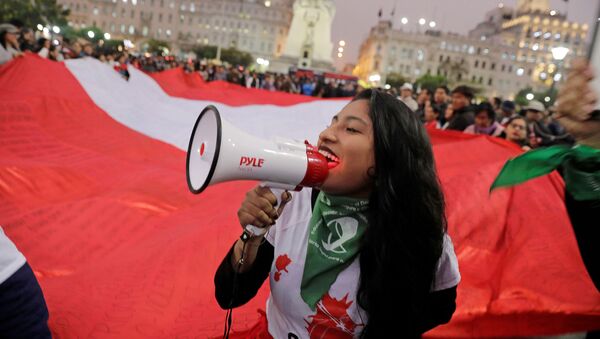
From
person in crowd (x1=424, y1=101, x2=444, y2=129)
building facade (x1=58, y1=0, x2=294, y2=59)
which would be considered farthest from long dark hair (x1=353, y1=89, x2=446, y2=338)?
building facade (x1=58, y1=0, x2=294, y2=59)

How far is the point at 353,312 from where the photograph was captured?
134 cm

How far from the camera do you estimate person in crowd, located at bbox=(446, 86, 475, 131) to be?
5.77m

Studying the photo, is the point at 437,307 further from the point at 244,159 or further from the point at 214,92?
the point at 214,92

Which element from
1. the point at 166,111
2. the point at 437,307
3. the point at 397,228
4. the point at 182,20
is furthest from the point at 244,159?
the point at 182,20

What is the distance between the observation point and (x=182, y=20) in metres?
89.5

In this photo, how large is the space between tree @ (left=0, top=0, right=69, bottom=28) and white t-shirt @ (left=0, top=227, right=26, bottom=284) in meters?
39.5

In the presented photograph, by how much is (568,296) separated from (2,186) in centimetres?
392

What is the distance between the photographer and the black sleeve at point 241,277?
1443mm

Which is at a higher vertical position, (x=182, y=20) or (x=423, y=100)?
(x=182, y=20)

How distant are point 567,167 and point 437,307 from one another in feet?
2.96

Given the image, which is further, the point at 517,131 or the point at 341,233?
the point at 517,131

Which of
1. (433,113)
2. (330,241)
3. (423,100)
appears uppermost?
(423,100)

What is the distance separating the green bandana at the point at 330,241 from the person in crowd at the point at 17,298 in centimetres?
80

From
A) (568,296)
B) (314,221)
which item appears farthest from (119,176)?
(568,296)
